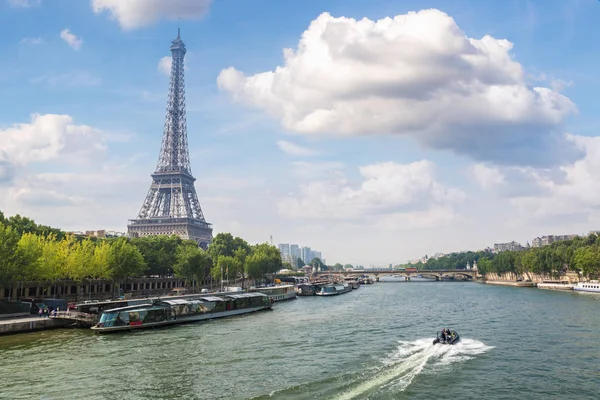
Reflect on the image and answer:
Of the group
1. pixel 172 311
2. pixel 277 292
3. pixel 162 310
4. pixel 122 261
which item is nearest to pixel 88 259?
pixel 122 261

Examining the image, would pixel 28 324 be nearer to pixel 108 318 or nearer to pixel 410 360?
pixel 108 318

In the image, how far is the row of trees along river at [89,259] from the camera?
70.8 m

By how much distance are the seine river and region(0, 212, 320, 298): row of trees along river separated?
16.3 meters

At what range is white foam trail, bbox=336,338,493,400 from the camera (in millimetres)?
35938

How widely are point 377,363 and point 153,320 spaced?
36020 millimetres

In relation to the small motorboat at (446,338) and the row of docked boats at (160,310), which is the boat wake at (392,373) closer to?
the small motorboat at (446,338)

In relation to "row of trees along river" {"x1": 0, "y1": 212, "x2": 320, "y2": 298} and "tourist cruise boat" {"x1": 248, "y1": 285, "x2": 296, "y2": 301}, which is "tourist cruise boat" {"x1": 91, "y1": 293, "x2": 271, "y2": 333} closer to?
"row of trees along river" {"x1": 0, "y1": 212, "x2": 320, "y2": 298}

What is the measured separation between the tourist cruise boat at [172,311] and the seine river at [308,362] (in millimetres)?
2570

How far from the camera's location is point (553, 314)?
81375 millimetres

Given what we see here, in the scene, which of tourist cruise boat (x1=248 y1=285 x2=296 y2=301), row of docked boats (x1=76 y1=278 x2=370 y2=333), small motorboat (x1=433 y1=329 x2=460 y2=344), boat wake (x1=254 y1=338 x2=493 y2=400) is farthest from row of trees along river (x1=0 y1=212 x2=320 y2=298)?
small motorboat (x1=433 y1=329 x2=460 y2=344)

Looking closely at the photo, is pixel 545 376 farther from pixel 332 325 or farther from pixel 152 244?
pixel 152 244

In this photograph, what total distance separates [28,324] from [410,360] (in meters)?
46.3

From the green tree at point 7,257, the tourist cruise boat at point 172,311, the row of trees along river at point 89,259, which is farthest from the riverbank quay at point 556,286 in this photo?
the green tree at point 7,257

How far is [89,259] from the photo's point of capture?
3410 inches
